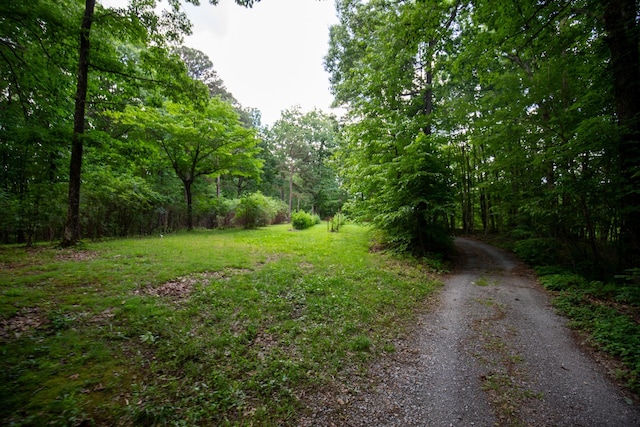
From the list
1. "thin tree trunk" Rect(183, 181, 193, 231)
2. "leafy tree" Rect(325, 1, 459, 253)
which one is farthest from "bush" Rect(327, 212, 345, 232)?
"thin tree trunk" Rect(183, 181, 193, 231)

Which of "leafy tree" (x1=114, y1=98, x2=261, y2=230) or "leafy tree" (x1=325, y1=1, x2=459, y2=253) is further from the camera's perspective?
"leafy tree" (x1=114, y1=98, x2=261, y2=230)

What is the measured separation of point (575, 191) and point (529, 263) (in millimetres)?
4782

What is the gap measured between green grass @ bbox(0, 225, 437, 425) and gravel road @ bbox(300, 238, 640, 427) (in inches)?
17.3

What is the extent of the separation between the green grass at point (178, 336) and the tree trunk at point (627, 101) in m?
4.42

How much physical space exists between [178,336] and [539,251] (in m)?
12.1

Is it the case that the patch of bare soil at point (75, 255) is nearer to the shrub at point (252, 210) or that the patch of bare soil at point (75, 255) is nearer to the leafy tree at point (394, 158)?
the leafy tree at point (394, 158)

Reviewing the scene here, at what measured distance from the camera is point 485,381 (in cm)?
314

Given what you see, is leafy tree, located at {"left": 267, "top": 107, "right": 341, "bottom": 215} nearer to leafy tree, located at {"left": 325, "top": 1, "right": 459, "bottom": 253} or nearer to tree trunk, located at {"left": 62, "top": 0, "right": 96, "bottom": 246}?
leafy tree, located at {"left": 325, "top": 1, "right": 459, "bottom": 253}

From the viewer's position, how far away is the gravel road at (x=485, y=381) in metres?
2.58

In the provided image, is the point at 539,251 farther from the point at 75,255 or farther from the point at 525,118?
the point at 75,255

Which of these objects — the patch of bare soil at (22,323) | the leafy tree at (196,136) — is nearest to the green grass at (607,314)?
the patch of bare soil at (22,323)

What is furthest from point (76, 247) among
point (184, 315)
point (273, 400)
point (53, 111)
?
point (273, 400)

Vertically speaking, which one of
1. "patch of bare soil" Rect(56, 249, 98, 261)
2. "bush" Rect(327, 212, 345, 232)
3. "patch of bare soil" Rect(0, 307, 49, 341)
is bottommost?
"patch of bare soil" Rect(0, 307, 49, 341)

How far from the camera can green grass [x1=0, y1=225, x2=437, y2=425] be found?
92.6 inches
